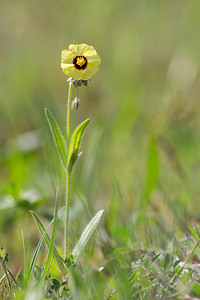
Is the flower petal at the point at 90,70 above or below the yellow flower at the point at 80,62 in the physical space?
below

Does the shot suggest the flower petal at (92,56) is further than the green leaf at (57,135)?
No

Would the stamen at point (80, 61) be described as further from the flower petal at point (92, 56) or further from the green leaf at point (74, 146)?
the green leaf at point (74, 146)

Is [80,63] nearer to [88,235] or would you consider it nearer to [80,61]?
[80,61]

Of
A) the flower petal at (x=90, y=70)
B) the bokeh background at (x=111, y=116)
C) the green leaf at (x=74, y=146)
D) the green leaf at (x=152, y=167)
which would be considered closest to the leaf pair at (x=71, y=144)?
the green leaf at (x=74, y=146)

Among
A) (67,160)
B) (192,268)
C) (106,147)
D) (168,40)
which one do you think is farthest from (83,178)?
(168,40)

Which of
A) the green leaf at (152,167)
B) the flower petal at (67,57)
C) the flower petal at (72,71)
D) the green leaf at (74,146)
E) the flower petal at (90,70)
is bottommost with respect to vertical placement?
the green leaf at (152,167)

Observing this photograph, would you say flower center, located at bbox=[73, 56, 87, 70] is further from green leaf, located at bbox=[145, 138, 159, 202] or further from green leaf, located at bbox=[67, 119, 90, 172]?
green leaf, located at bbox=[145, 138, 159, 202]

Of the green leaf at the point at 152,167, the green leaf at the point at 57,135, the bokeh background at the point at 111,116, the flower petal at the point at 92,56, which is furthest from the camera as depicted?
the green leaf at the point at 152,167

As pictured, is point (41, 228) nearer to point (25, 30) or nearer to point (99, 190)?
point (99, 190)
